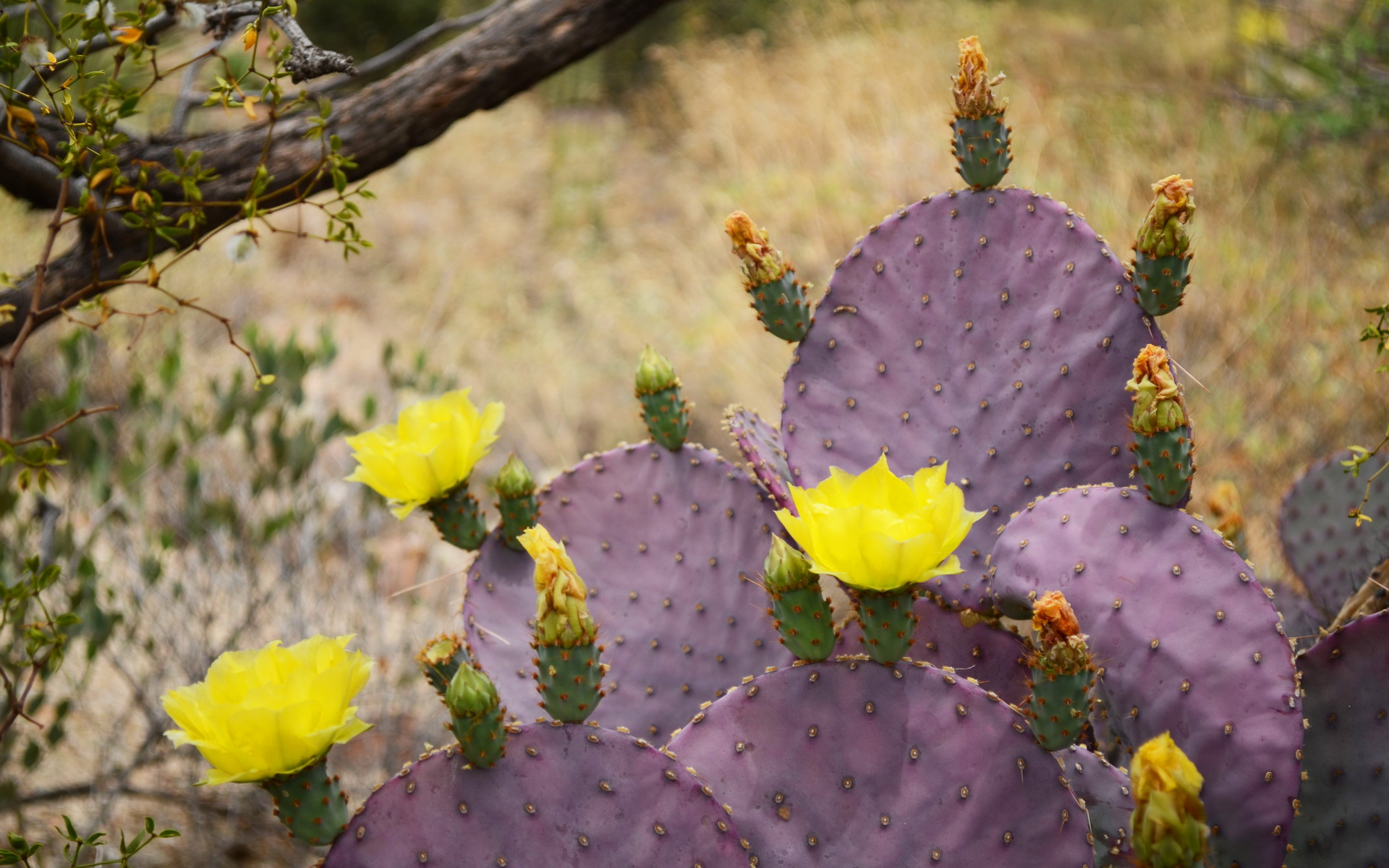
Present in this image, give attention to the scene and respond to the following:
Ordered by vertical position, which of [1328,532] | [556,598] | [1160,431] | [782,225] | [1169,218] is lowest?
[782,225]

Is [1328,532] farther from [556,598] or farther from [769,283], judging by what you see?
[556,598]

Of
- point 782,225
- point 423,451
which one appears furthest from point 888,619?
point 782,225

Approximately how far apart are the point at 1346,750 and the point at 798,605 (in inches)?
19.9

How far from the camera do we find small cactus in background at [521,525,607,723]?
0.73 metres

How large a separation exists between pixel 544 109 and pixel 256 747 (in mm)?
7441

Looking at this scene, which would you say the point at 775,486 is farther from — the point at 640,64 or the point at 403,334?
the point at 640,64

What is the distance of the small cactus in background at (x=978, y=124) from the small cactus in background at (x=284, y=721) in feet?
2.34

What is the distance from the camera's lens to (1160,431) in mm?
801

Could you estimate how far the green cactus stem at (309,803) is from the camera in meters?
0.75

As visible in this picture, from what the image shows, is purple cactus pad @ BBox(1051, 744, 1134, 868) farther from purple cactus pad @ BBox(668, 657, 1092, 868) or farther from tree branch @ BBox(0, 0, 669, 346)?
tree branch @ BBox(0, 0, 669, 346)

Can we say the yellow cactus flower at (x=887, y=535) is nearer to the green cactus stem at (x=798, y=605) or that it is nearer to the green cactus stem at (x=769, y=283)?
the green cactus stem at (x=798, y=605)

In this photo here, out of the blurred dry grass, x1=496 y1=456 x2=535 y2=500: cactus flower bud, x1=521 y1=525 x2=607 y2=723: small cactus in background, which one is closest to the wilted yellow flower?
x1=521 y1=525 x2=607 y2=723: small cactus in background

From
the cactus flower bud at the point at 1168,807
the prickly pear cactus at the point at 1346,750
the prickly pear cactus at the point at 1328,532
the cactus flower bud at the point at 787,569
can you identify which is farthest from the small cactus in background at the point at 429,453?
the prickly pear cactus at the point at 1328,532

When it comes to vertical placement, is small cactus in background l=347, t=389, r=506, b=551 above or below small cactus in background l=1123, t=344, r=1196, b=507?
below
